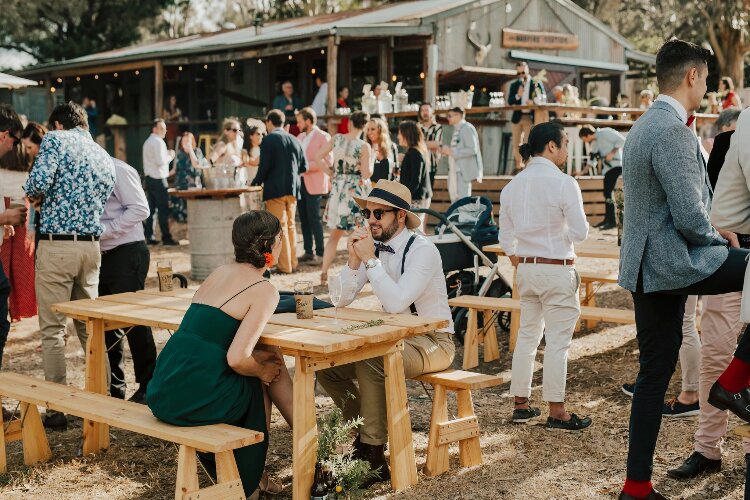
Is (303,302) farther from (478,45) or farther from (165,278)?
(478,45)

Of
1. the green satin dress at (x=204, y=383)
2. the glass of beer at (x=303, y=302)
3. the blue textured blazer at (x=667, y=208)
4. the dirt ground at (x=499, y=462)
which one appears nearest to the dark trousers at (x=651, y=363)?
the blue textured blazer at (x=667, y=208)

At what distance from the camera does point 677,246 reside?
3811 millimetres

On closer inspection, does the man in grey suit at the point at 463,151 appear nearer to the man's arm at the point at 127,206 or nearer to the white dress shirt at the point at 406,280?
the man's arm at the point at 127,206

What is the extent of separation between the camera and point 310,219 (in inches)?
476

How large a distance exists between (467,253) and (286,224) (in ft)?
12.5

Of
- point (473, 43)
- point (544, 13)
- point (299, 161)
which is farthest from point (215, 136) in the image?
point (299, 161)

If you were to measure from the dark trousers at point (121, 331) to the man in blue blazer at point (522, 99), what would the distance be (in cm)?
999

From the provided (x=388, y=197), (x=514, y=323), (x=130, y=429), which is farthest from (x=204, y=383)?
(x=514, y=323)

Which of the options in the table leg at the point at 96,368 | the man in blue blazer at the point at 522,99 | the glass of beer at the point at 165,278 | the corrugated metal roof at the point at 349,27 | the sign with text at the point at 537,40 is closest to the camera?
the table leg at the point at 96,368

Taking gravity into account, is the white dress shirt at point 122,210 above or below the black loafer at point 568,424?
above

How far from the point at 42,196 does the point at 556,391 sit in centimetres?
331

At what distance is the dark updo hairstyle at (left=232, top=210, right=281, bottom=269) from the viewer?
4207 millimetres

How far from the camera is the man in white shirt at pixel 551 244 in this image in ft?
17.7

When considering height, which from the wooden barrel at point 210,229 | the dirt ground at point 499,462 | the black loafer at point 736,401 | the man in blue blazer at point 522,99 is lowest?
the dirt ground at point 499,462
